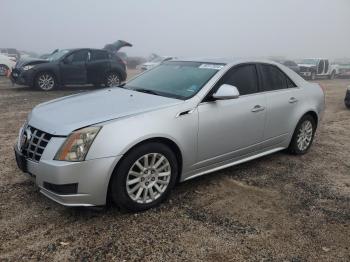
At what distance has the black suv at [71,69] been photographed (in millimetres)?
12156

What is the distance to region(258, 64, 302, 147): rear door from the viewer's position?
15.5ft

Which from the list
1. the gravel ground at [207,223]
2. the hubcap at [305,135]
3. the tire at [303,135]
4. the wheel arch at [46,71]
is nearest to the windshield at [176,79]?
the gravel ground at [207,223]

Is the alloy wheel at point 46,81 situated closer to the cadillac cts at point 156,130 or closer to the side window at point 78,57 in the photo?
the side window at point 78,57

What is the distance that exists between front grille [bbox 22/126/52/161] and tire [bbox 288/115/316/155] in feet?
11.7

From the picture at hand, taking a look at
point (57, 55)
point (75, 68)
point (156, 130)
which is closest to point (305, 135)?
point (156, 130)

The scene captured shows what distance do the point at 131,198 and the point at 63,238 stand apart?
2.30ft

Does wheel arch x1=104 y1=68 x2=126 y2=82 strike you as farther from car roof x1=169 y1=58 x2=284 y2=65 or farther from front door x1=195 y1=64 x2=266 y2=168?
front door x1=195 y1=64 x2=266 y2=168

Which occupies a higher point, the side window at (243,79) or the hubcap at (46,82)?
the side window at (243,79)

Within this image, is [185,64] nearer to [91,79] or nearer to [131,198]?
[131,198]

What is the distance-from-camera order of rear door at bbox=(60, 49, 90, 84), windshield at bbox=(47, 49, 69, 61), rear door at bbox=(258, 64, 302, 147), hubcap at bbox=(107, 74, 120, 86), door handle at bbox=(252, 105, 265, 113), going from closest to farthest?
door handle at bbox=(252, 105, 265, 113) < rear door at bbox=(258, 64, 302, 147) < rear door at bbox=(60, 49, 90, 84) < windshield at bbox=(47, 49, 69, 61) < hubcap at bbox=(107, 74, 120, 86)

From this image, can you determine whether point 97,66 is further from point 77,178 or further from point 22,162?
point 77,178

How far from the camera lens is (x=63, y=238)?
311 cm

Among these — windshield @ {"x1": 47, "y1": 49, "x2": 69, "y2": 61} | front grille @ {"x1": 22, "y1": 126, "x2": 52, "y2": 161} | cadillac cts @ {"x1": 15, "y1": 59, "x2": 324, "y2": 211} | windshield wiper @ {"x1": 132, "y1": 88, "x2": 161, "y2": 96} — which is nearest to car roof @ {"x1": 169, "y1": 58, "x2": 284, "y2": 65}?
cadillac cts @ {"x1": 15, "y1": 59, "x2": 324, "y2": 211}

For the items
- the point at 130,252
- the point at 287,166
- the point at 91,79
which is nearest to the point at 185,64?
the point at 287,166
